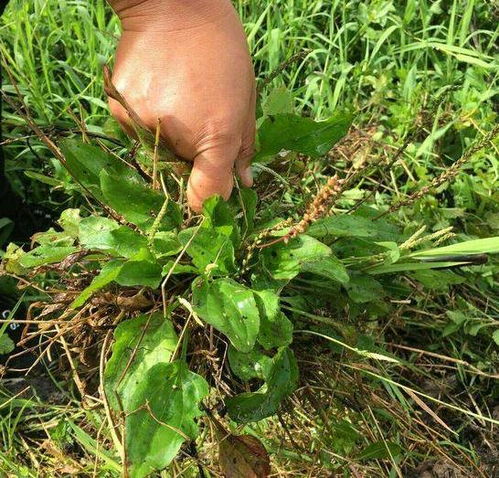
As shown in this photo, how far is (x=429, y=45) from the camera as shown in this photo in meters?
2.09

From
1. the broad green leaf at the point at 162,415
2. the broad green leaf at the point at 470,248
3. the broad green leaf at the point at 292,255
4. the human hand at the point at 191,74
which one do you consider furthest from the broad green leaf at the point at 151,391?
the broad green leaf at the point at 470,248

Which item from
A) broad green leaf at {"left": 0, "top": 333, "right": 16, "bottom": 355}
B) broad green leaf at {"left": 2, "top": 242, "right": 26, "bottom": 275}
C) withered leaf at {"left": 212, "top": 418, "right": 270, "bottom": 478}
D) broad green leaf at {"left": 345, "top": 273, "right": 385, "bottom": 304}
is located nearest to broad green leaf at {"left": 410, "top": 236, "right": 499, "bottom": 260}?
broad green leaf at {"left": 345, "top": 273, "right": 385, "bottom": 304}

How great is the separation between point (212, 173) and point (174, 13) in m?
0.24

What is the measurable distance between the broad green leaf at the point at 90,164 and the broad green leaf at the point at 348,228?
1.12 feet

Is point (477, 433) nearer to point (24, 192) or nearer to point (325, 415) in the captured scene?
point (325, 415)

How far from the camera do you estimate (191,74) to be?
103cm

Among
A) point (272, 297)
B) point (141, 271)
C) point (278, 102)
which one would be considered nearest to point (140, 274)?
point (141, 271)

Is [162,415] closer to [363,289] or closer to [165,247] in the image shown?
[165,247]

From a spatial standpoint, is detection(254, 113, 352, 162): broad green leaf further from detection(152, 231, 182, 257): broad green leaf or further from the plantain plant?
detection(152, 231, 182, 257): broad green leaf

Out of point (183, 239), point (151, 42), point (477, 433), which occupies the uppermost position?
point (151, 42)

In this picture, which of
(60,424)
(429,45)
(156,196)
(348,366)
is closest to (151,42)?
(156,196)

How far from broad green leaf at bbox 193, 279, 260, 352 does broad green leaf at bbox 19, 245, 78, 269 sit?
275mm

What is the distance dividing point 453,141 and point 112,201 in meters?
1.19

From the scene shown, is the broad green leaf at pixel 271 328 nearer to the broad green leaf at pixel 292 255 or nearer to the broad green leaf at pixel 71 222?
the broad green leaf at pixel 292 255
